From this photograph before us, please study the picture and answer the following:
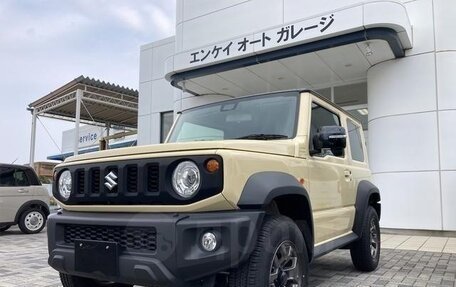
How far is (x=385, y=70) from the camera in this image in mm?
10070

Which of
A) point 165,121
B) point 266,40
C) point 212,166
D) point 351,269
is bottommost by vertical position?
point 351,269

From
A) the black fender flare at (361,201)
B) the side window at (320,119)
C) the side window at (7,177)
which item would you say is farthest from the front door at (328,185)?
the side window at (7,177)

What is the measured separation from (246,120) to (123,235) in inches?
64.1

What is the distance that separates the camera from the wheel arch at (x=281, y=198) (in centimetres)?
283

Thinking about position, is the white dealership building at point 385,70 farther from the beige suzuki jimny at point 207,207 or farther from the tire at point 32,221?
the beige suzuki jimny at point 207,207

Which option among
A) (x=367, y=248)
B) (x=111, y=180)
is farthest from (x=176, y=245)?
(x=367, y=248)

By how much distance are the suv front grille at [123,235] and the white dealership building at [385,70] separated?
7380 mm

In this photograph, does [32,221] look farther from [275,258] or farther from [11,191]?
[275,258]

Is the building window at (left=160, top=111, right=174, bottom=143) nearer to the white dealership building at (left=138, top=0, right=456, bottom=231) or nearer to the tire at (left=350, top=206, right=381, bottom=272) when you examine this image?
the white dealership building at (left=138, top=0, right=456, bottom=231)

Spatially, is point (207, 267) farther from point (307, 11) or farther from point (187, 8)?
point (187, 8)

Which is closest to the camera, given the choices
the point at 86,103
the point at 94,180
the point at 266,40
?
the point at 94,180

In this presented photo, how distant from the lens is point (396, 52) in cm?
959

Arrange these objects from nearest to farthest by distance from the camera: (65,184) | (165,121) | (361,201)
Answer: (65,184) → (361,201) → (165,121)

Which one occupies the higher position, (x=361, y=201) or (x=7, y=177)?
(x=7, y=177)
